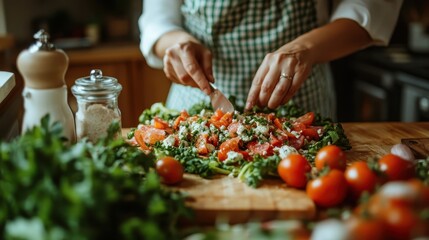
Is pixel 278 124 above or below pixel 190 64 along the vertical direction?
below

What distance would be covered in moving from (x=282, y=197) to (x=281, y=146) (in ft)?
0.95

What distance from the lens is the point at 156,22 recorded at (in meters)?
2.17

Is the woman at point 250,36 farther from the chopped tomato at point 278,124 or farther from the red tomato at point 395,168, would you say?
the red tomato at point 395,168

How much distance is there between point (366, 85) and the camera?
3.45m

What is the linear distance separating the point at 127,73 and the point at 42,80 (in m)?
2.55

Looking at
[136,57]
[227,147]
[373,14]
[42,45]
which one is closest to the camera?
[42,45]

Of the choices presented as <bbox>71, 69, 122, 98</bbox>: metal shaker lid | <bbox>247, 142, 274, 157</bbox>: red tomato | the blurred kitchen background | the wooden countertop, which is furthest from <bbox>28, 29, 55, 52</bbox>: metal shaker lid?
the blurred kitchen background

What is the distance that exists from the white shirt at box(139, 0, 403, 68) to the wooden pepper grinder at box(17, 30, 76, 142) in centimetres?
85

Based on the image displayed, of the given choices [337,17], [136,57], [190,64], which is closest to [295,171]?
[190,64]

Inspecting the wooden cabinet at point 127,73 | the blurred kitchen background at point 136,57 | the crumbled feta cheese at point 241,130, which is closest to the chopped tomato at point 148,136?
the crumbled feta cheese at point 241,130

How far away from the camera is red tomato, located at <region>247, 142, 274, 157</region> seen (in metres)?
1.47

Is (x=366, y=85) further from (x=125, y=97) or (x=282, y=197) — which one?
(x=282, y=197)

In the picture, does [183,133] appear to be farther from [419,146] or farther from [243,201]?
[419,146]

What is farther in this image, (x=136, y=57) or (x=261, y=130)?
(x=136, y=57)
